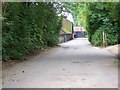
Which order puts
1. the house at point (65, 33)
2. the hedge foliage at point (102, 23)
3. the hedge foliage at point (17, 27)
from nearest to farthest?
1. the hedge foliage at point (17, 27)
2. the hedge foliage at point (102, 23)
3. the house at point (65, 33)

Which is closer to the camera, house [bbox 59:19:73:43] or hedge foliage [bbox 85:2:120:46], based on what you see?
hedge foliage [bbox 85:2:120:46]

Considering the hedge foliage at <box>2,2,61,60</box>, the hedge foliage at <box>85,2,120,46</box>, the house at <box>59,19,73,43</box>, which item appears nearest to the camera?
the hedge foliage at <box>2,2,61,60</box>

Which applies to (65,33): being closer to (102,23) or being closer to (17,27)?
(102,23)

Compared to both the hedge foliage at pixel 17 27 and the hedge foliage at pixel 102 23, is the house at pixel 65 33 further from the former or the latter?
the hedge foliage at pixel 17 27

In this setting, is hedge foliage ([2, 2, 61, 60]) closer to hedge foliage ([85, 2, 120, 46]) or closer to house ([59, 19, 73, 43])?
hedge foliage ([85, 2, 120, 46])

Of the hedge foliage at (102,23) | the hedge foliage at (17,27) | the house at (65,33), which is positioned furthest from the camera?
the house at (65,33)

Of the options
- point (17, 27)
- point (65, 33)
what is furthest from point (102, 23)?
point (65, 33)

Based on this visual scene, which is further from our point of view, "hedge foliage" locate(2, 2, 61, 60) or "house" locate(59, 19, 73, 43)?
"house" locate(59, 19, 73, 43)

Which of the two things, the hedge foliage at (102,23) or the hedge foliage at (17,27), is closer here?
the hedge foliage at (17,27)

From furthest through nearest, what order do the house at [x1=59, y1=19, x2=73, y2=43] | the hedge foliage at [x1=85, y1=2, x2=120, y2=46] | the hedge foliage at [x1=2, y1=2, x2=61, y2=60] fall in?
1. the house at [x1=59, y1=19, x2=73, y2=43]
2. the hedge foliage at [x1=85, y1=2, x2=120, y2=46]
3. the hedge foliage at [x1=2, y1=2, x2=61, y2=60]

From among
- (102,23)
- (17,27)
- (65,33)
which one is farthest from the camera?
(65,33)

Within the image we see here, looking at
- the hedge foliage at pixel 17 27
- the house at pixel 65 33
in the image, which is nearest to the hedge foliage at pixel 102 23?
the hedge foliage at pixel 17 27

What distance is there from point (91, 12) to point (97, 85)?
2771 centimetres

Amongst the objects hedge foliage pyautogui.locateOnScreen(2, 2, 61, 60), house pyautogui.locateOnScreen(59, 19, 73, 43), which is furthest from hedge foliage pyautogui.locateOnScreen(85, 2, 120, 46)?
house pyautogui.locateOnScreen(59, 19, 73, 43)
